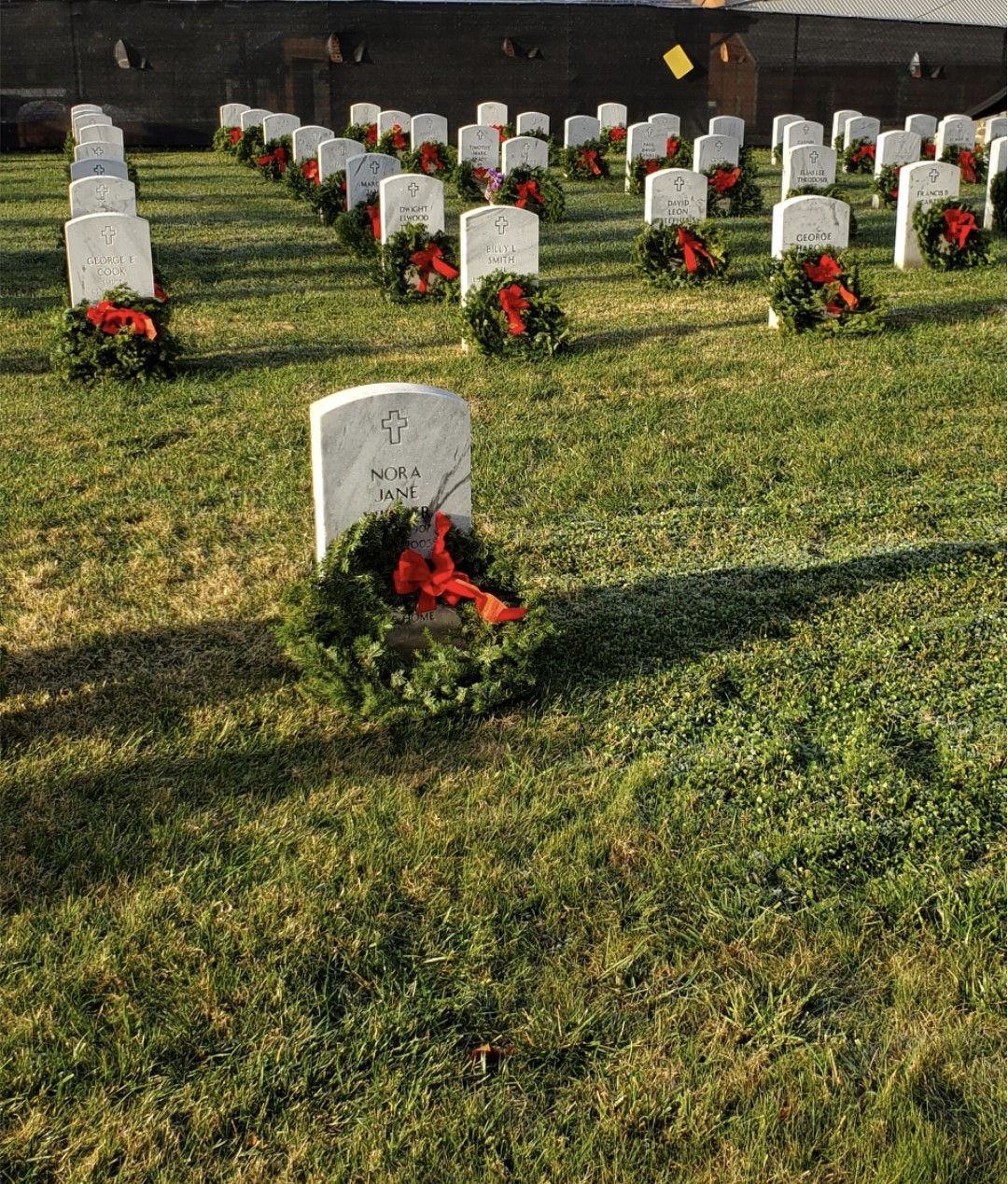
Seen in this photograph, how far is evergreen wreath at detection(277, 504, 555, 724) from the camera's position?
404cm

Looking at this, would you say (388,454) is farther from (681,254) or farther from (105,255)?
(681,254)

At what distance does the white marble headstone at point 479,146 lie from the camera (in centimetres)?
1978

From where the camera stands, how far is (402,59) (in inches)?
1038

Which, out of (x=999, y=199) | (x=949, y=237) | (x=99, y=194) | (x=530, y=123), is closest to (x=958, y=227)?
(x=949, y=237)

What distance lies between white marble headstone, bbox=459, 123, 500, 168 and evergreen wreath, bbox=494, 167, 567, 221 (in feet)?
11.3

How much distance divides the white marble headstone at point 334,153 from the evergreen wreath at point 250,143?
5814 mm

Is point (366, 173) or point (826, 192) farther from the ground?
point (366, 173)

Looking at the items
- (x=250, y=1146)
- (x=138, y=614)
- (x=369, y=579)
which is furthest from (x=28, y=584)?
(x=250, y=1146)

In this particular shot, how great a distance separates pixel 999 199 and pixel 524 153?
21.9 ft

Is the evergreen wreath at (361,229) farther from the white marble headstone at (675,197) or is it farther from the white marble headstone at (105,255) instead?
the white marble headstone at (105,255)

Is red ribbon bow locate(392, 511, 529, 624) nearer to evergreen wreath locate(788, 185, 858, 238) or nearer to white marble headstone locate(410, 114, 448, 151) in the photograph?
evergreen wreath locate(788, 185, 858, 238)

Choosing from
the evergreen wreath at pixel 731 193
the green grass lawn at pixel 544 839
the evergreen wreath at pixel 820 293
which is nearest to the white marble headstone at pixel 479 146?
the evergreen wreath at pixel 731 193

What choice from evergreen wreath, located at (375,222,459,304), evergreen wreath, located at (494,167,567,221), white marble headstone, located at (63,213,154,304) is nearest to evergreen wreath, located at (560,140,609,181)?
evergreen wreath, located at (494,167,567,221)

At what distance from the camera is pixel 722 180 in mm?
16969
